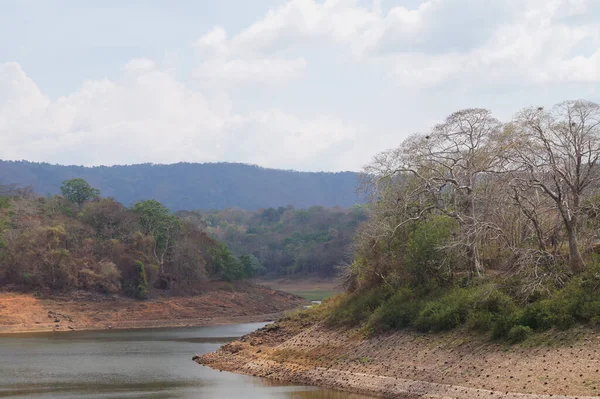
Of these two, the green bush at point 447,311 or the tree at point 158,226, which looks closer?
the green bush at point 447,311

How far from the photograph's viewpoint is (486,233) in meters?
32.1

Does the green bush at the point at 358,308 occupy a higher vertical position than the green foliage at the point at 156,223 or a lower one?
lower

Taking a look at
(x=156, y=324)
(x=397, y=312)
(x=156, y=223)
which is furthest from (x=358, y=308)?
(x=156, y=223)

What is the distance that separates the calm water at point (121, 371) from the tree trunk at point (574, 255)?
9780 millimetres

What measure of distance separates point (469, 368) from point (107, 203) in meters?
66.6

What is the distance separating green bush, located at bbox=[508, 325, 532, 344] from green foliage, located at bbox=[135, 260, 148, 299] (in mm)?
55482

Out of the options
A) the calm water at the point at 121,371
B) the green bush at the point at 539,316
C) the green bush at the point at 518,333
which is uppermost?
the green bush at the point at 539,316

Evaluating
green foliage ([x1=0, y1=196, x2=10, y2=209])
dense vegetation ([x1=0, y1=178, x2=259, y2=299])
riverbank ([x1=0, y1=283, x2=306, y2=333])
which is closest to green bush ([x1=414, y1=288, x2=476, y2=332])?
riverbank ([x1=0, y1=283, x2=306, y2=333])

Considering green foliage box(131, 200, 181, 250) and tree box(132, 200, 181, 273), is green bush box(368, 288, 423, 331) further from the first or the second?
green foliage box(131, 200, 181, 250)

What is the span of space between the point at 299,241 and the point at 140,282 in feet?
222

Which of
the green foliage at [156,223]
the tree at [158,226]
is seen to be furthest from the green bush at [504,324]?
the green foliage at [156,223]

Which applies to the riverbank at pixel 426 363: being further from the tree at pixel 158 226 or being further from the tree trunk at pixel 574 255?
the tree at pixel 158 226

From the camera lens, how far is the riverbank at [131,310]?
67250mm

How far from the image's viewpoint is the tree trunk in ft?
96.6
